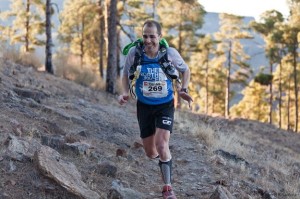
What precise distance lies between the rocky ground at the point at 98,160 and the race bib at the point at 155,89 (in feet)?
3.50

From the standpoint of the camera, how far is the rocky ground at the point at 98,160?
4.40 meters

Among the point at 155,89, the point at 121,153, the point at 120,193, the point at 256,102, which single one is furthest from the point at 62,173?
the point at 256,102

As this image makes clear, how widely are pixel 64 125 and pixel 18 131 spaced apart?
156 cm

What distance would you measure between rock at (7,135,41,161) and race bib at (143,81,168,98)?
4.82 feet

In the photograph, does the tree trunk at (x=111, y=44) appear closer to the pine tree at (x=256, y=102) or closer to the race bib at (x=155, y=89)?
the race bib at (x=155, y=89)

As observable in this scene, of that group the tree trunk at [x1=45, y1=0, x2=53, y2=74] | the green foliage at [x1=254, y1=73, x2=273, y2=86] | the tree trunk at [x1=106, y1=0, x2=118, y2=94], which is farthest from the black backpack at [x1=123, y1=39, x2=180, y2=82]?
the green foliage at [x1=254, y1=73, x2=273, y2=86]

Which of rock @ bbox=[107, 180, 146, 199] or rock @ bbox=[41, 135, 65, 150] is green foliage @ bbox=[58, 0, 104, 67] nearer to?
rock @ bbox=[41, 135, 65, 150]

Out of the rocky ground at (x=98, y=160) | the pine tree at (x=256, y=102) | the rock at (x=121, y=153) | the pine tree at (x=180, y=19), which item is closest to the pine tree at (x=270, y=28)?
the pine tree at (x=180, y=19)

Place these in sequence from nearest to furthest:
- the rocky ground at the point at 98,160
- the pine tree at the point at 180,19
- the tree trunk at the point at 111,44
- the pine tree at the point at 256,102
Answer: the rocky ground at the point at 98,160
the tree trunk at the point at 111,44
the pine tree at the point at 180,19
the pine tree at the point at 256,102

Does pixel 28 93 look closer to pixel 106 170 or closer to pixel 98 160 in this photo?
pixel 98 160

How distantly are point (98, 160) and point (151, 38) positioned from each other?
1.90m

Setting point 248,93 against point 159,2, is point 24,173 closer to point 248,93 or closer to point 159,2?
point 159,2

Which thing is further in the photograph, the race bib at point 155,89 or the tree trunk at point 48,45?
the tree trunk at point 48,45

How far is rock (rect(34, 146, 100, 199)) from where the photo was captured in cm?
425
